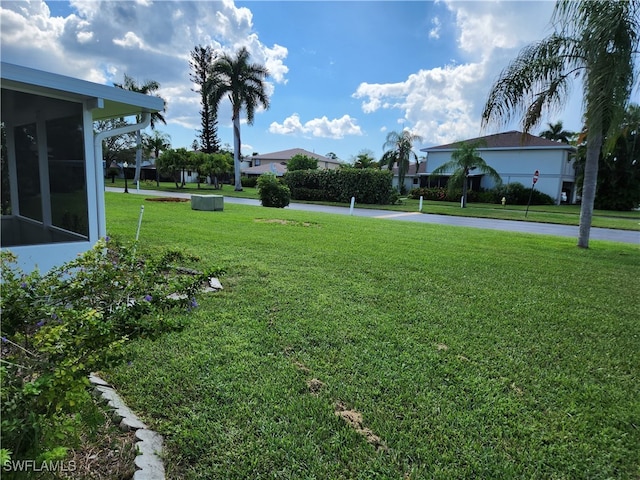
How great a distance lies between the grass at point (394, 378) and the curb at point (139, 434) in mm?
65

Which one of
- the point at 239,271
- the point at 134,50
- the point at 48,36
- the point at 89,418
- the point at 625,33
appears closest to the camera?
the point at 89,418

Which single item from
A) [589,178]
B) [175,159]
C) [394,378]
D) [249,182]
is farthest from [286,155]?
[394,378]

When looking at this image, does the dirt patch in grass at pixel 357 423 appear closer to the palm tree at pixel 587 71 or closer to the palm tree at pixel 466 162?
the palm tree at pixel 587 71

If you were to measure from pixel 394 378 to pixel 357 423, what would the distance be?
67 centimetres

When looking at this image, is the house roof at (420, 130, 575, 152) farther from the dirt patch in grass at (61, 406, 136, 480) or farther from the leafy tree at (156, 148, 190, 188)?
the dirt patch in grass at (61, 406, 136, 480)

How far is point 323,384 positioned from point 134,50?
9180mm

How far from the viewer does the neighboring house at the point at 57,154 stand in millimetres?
4742

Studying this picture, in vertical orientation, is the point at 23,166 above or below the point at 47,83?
below

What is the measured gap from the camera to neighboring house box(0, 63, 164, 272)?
474cm

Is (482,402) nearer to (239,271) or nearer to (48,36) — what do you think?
(239,271)

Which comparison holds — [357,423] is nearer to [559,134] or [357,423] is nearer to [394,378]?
[394,378]

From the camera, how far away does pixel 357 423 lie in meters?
2.68

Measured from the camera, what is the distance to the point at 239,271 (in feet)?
20.5

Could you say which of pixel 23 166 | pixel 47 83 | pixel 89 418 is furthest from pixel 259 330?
pixel 23 166
